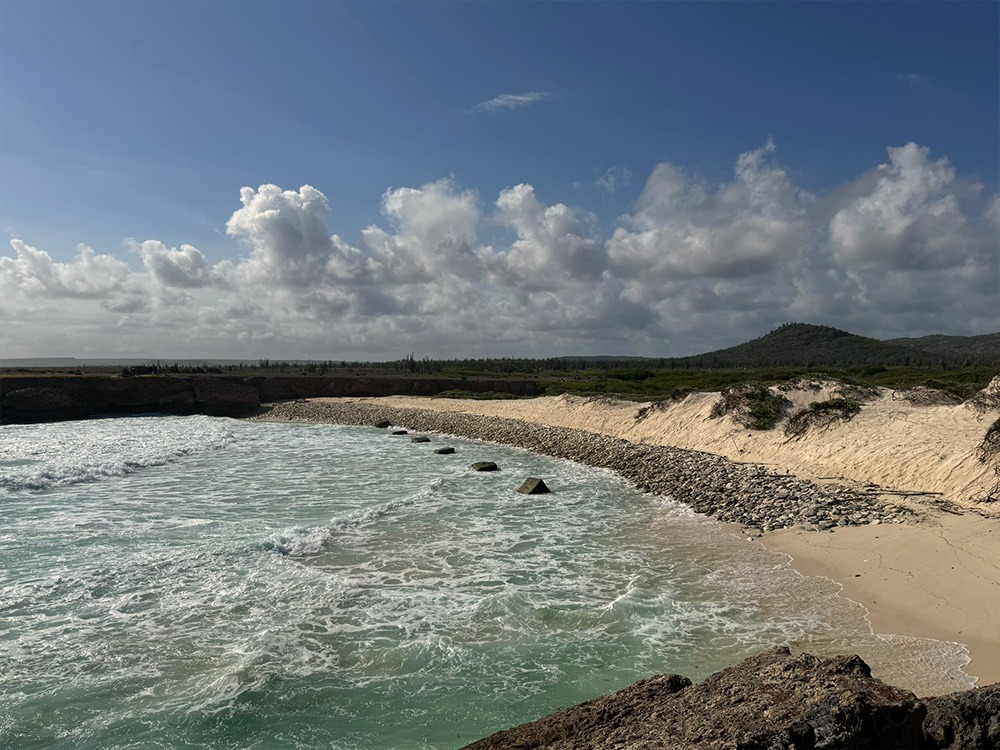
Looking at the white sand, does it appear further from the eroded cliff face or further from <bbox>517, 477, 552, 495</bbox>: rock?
the eroded cliff face

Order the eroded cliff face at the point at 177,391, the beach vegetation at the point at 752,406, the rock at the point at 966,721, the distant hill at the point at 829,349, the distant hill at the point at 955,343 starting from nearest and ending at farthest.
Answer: the rock at the point at 966,721, the beach vegetation at the point at 752,406, the eroded cliff face at the point at 177,391, the distant hill at the point at 829,349, the distant hill at the point at 955,343

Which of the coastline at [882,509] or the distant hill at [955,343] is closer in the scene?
the coastline at [882,509]

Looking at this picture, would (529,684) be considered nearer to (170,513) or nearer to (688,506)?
(688,506)

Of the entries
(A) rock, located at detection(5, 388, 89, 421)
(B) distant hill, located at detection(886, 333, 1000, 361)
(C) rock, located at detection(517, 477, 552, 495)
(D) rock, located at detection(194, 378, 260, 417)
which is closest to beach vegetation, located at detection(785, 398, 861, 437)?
(C) rock, located at detection(517, 477, 552, 495)

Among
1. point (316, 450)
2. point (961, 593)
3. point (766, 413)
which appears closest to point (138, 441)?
point (316, 450)

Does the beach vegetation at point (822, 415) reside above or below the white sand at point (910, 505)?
above

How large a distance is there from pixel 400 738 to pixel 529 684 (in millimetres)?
1765

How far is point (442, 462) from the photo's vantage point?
87.4 feet

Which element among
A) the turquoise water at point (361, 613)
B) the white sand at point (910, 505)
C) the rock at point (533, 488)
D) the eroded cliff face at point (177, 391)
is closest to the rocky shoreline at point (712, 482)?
the white sand at point (910, 505)

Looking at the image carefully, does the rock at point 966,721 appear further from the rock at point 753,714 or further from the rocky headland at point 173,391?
the rocky headland at point 173,391

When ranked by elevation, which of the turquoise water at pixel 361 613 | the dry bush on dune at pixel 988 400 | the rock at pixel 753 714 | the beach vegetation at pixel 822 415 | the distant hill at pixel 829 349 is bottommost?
the turquoise water at pixel 361 613

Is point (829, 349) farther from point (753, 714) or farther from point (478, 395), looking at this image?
point (753, 714)

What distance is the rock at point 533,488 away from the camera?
1936cm

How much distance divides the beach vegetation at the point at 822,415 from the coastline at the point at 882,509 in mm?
568
